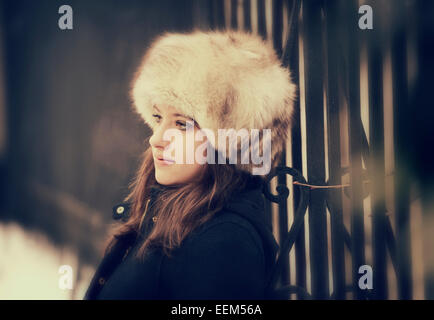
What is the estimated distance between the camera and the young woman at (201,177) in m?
1.48

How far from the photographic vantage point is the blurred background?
5.74ft

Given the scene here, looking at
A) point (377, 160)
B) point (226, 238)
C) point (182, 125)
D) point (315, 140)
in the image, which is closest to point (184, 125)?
point (182, 125)

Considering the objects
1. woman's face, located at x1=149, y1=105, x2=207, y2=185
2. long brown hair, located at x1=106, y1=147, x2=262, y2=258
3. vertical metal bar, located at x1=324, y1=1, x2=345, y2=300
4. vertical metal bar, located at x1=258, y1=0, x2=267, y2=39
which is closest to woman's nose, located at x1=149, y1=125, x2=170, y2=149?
woman's face, located at x1=149, y1=105, x2=207, y2=185

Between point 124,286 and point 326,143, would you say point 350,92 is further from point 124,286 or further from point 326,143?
point 124,286

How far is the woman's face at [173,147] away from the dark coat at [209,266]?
0.20 meters

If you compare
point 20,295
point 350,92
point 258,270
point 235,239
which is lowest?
point 20,295

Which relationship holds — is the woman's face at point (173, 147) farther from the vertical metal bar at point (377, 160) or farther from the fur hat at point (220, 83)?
the vertical metal bar at point (377, 160)

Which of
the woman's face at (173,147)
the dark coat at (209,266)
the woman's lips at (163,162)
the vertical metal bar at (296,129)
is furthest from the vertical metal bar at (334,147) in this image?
the woman's lips at (163,162)

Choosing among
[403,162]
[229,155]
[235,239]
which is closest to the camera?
[235,239]

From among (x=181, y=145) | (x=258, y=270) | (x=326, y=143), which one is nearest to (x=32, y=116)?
(x=181, y=145)

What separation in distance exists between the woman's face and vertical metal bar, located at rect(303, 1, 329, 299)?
487mm

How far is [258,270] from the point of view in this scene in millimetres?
1538

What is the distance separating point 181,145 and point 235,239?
427mm

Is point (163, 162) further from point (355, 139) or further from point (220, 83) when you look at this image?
point (355, 139)
